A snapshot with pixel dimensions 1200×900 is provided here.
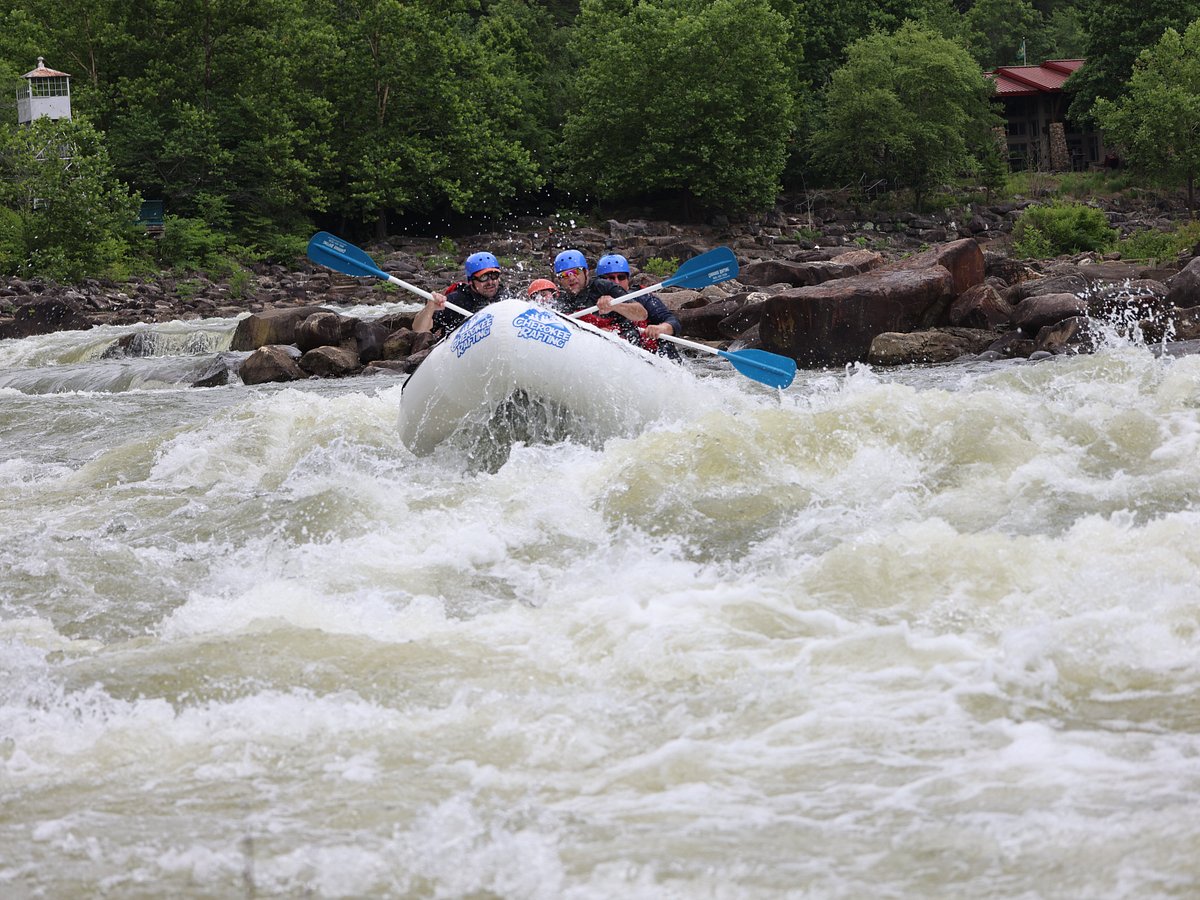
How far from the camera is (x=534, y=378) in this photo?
7.45 metres

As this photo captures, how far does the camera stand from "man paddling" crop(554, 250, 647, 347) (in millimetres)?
9031

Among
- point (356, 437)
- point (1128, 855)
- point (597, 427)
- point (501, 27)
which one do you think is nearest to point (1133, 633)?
point (1128, 855)

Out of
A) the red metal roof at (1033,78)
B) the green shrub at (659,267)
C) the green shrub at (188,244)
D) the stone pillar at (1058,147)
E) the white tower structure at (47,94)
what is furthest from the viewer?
the red metal roof at (1033,78)

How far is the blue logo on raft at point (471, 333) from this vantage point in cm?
747

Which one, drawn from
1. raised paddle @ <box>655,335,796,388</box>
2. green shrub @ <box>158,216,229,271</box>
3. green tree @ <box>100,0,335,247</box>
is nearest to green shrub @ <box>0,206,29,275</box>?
green shrub @ <box>158,216,229,271</box>

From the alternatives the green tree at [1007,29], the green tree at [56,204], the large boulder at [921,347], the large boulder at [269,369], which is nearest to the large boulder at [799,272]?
the large boulder at [921,347]

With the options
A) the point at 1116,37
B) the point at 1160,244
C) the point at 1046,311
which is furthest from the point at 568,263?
the point at 1116,37

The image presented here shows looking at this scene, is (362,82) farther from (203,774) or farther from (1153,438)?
(203,774)

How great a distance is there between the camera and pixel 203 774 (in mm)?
3666

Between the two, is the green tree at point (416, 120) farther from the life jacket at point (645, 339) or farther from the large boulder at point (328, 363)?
the life jacket at point (645, 339)

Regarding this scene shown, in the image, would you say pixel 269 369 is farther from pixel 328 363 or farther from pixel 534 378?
pixel 534 378

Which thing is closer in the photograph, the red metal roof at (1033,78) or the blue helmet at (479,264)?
the blue helmet at (479,264)

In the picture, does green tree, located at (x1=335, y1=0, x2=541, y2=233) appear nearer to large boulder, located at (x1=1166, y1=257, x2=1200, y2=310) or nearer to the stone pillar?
the stone pillar

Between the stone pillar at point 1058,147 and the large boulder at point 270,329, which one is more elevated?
the stone pillar at point 1058,147
